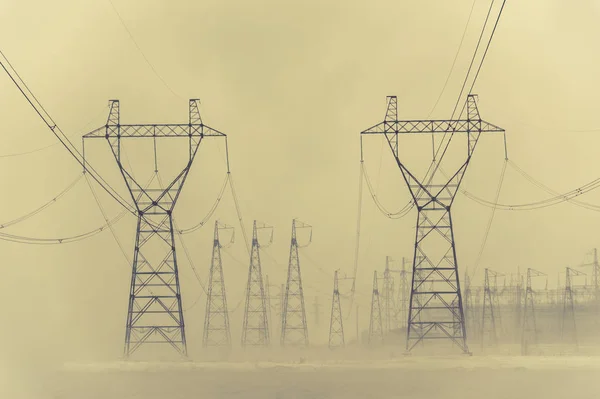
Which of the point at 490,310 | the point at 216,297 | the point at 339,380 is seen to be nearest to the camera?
the point at 339,380

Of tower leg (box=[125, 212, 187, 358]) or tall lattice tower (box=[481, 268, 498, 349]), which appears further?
tall lattice tower (box=[481, 268, 498, 349])

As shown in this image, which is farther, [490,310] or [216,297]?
[490,310]

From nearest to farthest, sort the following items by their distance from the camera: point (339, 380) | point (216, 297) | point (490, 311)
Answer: point (339, 380) < point (216, 297) < point (490, 311)

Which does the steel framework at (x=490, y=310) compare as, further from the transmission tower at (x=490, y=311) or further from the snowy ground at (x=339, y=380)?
the snowy ground at (x=339, y=380)

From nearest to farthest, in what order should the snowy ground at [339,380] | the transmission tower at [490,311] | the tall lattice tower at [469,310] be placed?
the snowy ground at [339,380], the transmission tower at [490,311], the tall lattice tower at [469,310]

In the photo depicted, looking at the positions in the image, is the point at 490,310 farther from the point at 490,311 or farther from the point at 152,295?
the point at 152,295

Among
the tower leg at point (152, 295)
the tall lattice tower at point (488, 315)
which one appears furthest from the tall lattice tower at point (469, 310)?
the tower leg at point (152, 295)

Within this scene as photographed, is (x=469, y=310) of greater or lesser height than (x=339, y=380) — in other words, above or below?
above

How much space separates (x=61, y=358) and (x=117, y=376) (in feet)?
60.1

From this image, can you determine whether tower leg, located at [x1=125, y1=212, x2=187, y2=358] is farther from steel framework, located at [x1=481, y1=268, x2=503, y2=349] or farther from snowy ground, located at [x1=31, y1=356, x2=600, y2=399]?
steel framework, located at [x1=481, y1=268, x2=503, y2=349]

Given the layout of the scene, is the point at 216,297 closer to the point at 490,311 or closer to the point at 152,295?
the point at 152,295

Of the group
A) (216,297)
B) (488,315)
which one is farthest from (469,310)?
(216,297)

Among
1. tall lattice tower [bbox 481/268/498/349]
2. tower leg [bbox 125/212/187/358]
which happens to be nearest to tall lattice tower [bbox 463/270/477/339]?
tall lattice tower [bbox 481/268/498/349]

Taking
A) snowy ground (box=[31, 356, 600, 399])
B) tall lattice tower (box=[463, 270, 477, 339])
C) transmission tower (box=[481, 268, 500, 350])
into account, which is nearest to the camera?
snowy ground (box=[31, 356, 600, 399])
